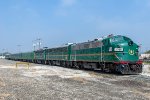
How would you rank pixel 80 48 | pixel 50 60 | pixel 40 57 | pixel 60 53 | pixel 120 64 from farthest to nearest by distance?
pixel 40 57 < pixel 50 60 < pixel 60 53 < pixel 80 48 < pixel 120 64

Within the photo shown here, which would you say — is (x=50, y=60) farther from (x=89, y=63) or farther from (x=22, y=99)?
(x=22, y=99)

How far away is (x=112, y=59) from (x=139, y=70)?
2520mm

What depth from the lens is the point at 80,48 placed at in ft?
124

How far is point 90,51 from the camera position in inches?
1323

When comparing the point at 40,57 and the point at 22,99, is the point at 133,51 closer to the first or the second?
the point at 22,99

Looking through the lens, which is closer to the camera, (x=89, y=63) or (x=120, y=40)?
(x=120, y=40)

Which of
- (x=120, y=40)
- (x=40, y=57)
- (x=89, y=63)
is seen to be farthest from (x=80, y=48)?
(x=40, y=57)

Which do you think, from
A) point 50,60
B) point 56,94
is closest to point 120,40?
point 56,94

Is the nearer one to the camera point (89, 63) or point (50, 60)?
point (89, 63)

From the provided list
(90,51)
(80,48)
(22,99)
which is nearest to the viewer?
(22,99)

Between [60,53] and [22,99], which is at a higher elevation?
[60,53]

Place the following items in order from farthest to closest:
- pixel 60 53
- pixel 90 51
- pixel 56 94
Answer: pixel 60 53, pixel 90 51, pixel 56 94

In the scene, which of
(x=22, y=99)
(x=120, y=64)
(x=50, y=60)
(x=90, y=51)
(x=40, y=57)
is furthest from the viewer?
(x=40, y=57)

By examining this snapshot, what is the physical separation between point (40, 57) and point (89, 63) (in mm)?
31695
